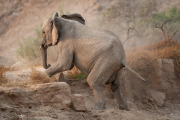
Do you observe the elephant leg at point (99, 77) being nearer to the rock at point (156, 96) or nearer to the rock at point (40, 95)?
the rock at point (40, 95)

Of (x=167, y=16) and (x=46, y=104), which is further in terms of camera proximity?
(x=167, y=16)

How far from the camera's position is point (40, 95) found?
160 inches

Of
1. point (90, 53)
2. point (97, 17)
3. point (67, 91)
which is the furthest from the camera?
point (97, 17)

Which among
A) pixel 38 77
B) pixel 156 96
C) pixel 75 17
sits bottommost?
pixel 156 96

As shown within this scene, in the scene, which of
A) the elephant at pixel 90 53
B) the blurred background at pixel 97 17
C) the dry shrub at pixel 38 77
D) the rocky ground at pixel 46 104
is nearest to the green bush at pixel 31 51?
the blurred background at pixel 97 17

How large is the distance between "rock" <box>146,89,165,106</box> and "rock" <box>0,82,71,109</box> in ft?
13.1

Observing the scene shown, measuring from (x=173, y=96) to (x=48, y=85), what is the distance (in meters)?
5.11

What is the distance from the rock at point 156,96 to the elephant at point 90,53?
2059 millimetres

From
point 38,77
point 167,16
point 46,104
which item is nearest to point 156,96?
point 38,77

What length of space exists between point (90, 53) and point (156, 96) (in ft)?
10.3

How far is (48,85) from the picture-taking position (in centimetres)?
415

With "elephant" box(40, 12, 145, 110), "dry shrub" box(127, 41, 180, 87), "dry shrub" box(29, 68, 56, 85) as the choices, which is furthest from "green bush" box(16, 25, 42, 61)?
"dry shrub" box(29, 68, 56, 85)

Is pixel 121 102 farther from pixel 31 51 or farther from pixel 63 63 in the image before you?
pixel 31 51

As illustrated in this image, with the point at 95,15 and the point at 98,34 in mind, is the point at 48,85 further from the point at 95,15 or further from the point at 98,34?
the point at 95,15
